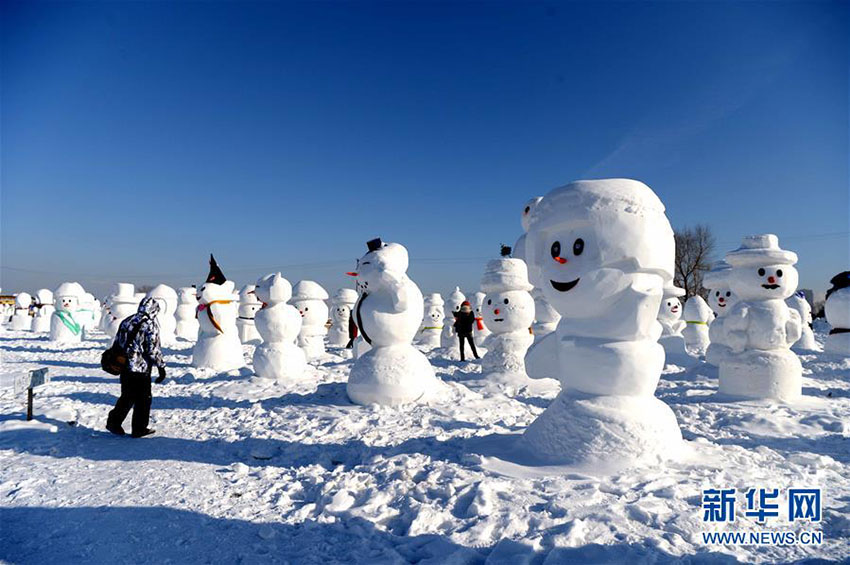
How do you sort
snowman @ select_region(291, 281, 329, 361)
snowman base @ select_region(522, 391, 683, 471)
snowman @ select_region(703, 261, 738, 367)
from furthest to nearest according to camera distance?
snowman @ select_region(291, 281, 329, 361)
snowman @ select_region(703, 261, 738, 367)
snowman base @ select_region(522, 391, 683, 471)

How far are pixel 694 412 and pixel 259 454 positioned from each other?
570 centimetres

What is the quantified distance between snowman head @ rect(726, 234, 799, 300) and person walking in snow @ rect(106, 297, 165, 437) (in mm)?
8301

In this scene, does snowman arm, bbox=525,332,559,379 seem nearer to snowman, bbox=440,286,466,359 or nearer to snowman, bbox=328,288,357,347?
snowman, bbox=440,286,466,359

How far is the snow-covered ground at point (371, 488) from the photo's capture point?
2779mm

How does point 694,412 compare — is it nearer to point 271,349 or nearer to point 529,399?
point 529,399

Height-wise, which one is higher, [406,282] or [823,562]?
[406,282]

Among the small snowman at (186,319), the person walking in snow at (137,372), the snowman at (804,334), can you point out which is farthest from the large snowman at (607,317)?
the small snowman at (186,319)

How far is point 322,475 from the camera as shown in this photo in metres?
4.07

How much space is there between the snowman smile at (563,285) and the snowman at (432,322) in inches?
458

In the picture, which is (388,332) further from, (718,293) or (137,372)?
(718,293)

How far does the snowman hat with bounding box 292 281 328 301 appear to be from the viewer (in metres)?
13.1

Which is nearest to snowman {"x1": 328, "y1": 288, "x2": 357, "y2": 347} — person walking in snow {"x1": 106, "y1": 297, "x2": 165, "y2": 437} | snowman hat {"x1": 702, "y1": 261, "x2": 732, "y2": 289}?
person walking in snow {"x1": 106, "y1": 297, "x2": 165, "y2": 437}

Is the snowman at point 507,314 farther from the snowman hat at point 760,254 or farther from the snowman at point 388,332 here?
the snowman hat at point 760,254

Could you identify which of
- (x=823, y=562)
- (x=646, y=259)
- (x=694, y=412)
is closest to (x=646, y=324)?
(x=646, y=259)
